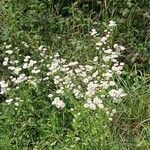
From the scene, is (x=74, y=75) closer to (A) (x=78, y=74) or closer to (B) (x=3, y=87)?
(A) (x=78, y=74)

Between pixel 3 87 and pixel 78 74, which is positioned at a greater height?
pixel 78 74

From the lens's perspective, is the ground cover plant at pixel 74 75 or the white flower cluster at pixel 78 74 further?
the white flower cluster at pixel 78 74

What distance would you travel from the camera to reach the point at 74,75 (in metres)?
4.43

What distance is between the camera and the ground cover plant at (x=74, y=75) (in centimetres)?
405

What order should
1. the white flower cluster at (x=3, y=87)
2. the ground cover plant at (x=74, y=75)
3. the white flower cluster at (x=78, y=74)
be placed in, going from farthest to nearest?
the white flower cluster at (x=3, y=87)
the white flower cluster at (x=78, y=74)
the ground cover plant at (x=74, y=75)

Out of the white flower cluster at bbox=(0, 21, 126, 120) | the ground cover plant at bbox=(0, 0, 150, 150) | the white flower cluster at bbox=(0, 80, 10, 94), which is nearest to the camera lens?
the ground cover plant at bbox=(0, 0, 150, 150)

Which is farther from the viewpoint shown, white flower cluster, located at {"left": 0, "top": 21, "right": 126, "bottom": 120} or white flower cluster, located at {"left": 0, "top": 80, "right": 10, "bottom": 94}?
white flower cluster, located at {"left": 0, "top": 80, "right": 10, "bottom": 94}

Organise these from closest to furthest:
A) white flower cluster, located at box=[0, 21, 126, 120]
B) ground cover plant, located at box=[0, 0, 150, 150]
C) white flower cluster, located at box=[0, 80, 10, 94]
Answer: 1. ground cover plant, located at box=[0, 0, 150, 150]
2. white flower cluster, located at box=[0, 21, 126, 120]
3. white flower cluster, located at box=[0, 80, 10, 94]

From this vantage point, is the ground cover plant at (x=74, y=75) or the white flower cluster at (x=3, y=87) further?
the white flower cluster at (x=3, y=87)

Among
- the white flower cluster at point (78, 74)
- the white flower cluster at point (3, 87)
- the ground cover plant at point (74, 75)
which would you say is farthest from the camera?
the white flower cluster at point (3, 87)

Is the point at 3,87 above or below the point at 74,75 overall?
below

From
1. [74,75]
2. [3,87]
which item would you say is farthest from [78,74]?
[3,87]

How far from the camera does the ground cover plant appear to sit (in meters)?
4.05

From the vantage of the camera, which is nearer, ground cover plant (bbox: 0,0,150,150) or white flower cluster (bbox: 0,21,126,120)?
ground cover plant (bbox: 0,0,150,150)
